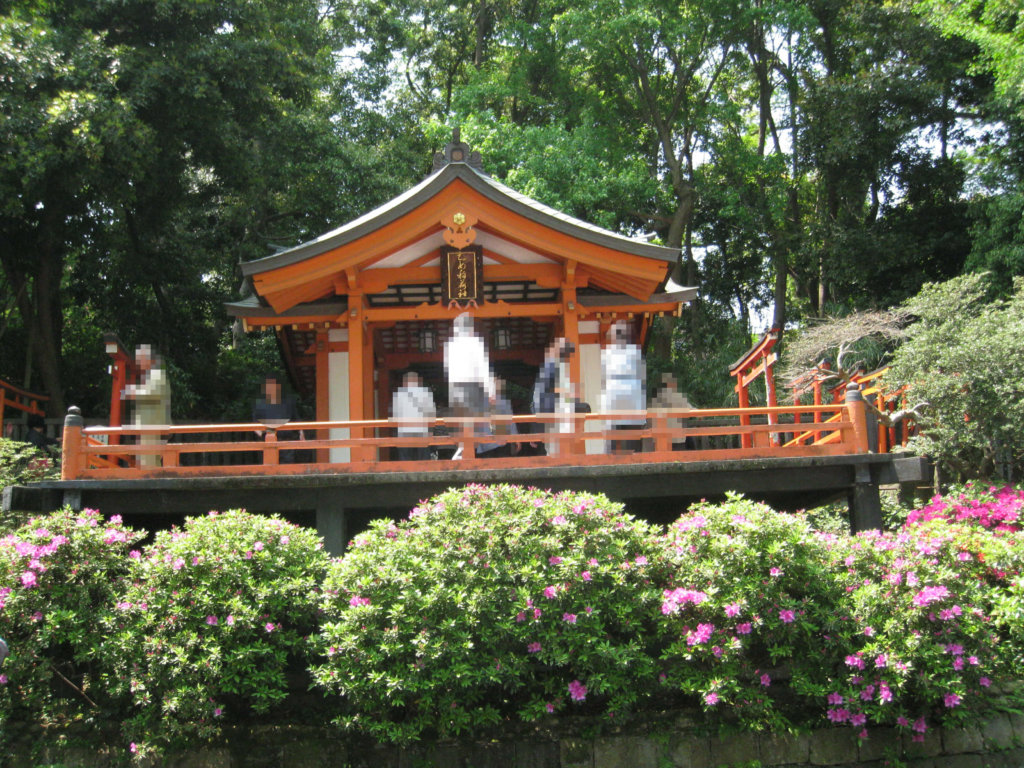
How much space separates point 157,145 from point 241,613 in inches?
430

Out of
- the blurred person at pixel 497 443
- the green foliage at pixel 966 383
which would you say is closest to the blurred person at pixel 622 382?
the blurred person at pixel 497 443

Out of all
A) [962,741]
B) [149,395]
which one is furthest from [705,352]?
[962,741]

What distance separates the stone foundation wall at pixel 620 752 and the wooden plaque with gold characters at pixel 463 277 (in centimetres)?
536

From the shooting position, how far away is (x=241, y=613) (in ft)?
19.2

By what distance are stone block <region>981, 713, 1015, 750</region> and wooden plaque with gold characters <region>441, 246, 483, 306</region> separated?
257 inches

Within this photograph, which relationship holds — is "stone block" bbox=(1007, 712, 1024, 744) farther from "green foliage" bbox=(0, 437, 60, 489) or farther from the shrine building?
"green foliage" bbox=(0, 437, 60, 489)

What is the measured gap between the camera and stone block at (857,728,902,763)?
20.2ft

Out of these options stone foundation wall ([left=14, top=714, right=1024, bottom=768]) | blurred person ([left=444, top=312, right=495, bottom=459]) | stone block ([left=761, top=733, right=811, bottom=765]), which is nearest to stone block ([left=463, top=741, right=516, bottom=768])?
stone foundation wall ([left=14, top=714, right=1024, bottom=768])

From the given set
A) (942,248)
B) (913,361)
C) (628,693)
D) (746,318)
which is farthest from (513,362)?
(746,318)

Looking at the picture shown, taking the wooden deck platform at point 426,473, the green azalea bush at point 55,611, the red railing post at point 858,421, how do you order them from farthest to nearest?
the red railing post at point 858,421 → the wooden deck platform at point 426,473 → the green azalea bush at point 55,611

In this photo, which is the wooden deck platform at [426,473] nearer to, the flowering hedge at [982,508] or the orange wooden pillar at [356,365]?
the flowering hedge at [982,508]

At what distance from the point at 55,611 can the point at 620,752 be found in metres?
4.16

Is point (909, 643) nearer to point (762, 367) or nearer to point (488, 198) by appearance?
point (762, 367)

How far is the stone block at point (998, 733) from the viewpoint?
6305 mm
